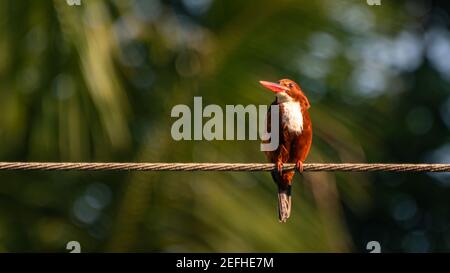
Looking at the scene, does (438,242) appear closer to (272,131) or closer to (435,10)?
(435,10)

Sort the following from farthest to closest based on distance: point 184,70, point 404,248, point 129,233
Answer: point 404,248
point 184,70
point 129,233

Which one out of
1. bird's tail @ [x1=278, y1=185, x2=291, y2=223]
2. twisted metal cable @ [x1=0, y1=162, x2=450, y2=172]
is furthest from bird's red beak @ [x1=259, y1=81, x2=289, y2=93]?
twisted metal cable @ [x1=0, y1=162, x2=450, y2=172]

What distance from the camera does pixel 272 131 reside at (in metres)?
2.69

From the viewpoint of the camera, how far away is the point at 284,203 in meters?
2.43

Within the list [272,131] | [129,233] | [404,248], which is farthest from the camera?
[404,248]

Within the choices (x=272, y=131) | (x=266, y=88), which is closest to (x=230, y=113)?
(x=266, y=88)

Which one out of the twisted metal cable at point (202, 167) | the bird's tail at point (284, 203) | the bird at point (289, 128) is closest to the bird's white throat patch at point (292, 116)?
the bird at point (289, 128)

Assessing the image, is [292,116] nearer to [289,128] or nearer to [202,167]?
[289,128]

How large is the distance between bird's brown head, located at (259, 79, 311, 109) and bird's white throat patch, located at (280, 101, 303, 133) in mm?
16

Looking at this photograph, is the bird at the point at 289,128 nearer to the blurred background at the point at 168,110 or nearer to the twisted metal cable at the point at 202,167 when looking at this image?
the blurred background at the point at 168,110

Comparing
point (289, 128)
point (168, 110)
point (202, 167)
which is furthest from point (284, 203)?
point (202, 167)

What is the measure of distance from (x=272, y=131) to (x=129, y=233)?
0.61 metres

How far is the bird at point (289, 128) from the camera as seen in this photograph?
2488 millimetres

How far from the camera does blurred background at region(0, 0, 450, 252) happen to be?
91.1 inches
